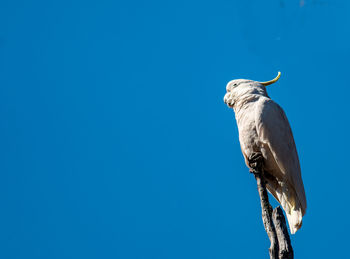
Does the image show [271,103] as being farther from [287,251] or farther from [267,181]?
[287,251]

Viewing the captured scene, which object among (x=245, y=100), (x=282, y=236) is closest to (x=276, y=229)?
(x=282, y=236)

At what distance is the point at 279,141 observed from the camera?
15.6 ft

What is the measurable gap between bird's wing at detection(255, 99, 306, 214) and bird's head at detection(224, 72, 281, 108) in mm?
330

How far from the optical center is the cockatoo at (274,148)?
4648 mm

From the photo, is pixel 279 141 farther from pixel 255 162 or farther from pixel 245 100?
pixel 245 100

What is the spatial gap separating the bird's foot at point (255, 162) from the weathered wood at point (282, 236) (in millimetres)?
727

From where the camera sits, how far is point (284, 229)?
12.2ft

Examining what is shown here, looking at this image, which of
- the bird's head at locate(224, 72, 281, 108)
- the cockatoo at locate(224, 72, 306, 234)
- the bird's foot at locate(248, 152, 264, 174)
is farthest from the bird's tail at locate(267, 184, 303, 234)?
the bird's head at locate(224, 72, 281, 108)

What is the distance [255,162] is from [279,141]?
0.37 m

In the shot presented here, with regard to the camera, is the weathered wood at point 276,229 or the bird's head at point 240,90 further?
the bird's head at point 240,90

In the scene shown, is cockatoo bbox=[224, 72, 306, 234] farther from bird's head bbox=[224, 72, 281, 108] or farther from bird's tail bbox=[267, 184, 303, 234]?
bird's head bbox=[224, 72, 281, 108]

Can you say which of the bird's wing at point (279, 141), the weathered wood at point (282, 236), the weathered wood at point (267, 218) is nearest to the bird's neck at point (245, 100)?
the bird's wing at point (279, 141)

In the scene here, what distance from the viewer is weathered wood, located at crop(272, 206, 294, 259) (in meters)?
3.52

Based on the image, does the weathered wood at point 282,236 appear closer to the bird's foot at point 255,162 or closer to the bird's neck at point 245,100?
the bird's foot at point 255,162
